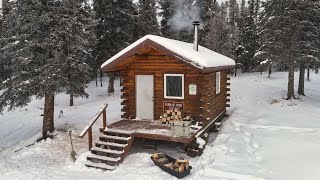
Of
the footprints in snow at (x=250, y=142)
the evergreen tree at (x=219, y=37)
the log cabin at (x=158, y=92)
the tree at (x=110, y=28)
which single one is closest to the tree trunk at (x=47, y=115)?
the log cabin at (x=158, y=92)

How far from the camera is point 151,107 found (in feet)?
49.5

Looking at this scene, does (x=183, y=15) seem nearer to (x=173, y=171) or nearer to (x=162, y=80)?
(x=162, y=80)

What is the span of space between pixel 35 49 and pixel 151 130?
7174mm

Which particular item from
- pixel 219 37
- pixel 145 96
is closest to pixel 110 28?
pixel 145 96

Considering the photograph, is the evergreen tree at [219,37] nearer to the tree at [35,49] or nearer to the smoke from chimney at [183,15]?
the smoke from chimney at [183,15]

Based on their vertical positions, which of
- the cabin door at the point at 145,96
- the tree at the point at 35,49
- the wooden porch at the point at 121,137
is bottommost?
the wooden porch at the point at 121,137

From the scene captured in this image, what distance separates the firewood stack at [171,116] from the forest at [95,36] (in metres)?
4.80

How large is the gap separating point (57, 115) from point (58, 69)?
826 centimetres

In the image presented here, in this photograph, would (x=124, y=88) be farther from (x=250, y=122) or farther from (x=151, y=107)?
(x=250, y=122)

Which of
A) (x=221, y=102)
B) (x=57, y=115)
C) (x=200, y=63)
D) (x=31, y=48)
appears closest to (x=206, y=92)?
(x=200, y=63)

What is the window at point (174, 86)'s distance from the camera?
14.4 metres

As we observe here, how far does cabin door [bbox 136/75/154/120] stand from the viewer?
1494 centimetres

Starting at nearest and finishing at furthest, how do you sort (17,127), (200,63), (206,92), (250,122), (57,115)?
(200,63)
(206,92)
(250,122)
(17,127)
(57,115)

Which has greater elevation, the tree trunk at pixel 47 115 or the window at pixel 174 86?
the window at pixel 174 86
